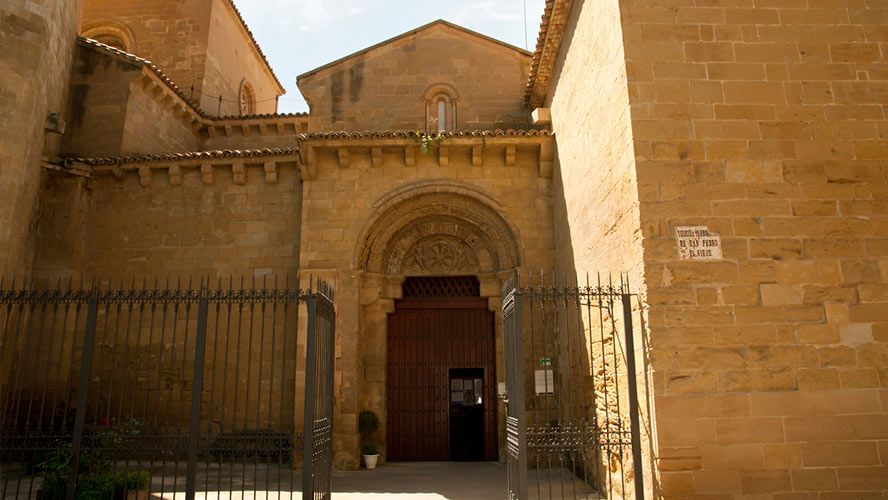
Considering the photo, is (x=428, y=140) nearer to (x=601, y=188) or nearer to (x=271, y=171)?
(x=271, y=171)

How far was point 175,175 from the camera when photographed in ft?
37.0

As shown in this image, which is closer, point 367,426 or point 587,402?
point 587,402

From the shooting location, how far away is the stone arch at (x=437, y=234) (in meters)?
10.6

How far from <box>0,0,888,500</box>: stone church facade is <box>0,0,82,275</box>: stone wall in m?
0.04

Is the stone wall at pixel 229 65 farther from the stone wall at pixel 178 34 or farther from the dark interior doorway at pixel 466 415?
the dark interior doorway at pixel 466 415

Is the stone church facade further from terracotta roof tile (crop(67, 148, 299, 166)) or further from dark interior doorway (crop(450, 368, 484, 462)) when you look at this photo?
dark interior doorway (crop(450, 368, 484, 462))

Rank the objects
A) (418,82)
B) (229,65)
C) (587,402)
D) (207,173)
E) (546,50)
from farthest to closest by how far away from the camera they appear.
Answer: (229,65)
(418,82)
(207,173)
(546,50)
(587,402)

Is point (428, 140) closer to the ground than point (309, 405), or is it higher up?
higher up

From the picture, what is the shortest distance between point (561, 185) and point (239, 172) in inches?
220

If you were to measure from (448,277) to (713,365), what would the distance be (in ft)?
19.2

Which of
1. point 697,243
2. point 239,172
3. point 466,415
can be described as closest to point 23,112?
point 239,172

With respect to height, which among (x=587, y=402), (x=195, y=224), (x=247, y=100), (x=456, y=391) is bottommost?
(x=587, y=402)

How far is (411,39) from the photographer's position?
12352 millimetres

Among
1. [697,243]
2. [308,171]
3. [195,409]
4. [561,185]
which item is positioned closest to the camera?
[195,409]
